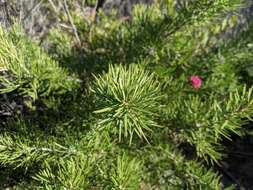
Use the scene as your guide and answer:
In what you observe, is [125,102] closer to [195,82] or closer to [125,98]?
[125,98]

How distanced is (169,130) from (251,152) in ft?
3.27

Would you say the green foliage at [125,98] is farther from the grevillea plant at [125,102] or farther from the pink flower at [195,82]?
the pink flower at [195,82]

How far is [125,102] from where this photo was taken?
1000 mm

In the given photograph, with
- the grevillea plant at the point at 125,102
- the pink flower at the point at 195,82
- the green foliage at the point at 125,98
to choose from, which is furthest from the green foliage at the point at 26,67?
the pink flower at the point at 195,82

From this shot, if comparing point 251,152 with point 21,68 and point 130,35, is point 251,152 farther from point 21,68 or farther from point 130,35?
point 21,68

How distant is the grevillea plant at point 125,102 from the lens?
117 cm

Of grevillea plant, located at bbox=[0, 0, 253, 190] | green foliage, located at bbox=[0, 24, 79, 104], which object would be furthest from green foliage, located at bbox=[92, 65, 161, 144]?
green foliage, located at bbox=[0, 24, 79, 104]

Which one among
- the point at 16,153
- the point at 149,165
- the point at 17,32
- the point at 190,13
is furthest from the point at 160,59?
the point at 16,153

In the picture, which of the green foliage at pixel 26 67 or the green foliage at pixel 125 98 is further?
the green foliage at pixel 26 67

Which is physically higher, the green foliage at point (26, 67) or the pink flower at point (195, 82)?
the green foliage at point (26, 67)

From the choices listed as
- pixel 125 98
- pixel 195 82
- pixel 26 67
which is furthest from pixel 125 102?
pixel 195 82

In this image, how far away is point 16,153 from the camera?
130cm

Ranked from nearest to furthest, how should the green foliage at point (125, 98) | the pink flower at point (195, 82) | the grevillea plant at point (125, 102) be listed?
1. the green foliage at point (125, 98)
2. the grevillea plant at point (125, 102)
3. the pink flower at point (195, 82)

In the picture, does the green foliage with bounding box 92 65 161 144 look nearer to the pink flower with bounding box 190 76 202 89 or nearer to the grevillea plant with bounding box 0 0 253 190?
the grevillea plant with bounding box 0 0 253 190
